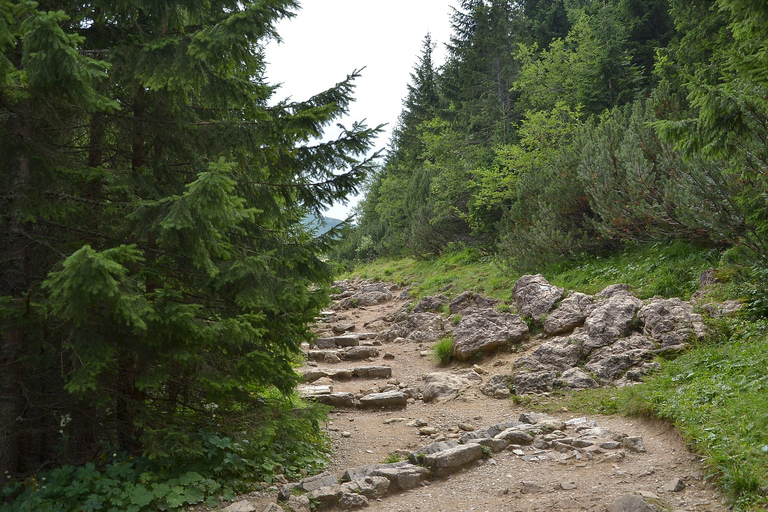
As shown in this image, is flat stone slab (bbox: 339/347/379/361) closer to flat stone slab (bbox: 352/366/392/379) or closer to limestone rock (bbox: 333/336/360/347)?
limestone rock (bbox: 333/336/360/347)

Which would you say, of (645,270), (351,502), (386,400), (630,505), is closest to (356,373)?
(386,400)

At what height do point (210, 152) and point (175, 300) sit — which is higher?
point (210, 152)

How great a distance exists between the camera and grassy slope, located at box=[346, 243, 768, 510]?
4.36m

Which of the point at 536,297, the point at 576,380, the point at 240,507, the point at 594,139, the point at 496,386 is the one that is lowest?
the point at 496,386

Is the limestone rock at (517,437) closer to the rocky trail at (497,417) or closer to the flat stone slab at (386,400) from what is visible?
the rocky trail at (497,417)

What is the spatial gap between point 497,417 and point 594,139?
31.9ft

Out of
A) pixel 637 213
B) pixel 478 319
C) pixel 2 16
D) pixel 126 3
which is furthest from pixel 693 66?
pixel 2 16

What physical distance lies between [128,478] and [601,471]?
15.1ft

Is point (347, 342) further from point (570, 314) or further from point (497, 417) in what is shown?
point (497, 417)

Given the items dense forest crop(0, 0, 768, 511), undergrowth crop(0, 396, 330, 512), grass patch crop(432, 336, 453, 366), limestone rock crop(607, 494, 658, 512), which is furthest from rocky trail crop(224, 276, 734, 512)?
dense forest crop(0, 0, 768, 511)

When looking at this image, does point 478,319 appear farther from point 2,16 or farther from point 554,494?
point 2,16

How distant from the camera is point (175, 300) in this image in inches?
193

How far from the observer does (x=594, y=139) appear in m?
14.4

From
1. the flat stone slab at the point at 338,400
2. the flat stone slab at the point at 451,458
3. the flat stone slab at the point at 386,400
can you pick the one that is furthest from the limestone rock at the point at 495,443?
the flat stone slab at the point at 338,400
